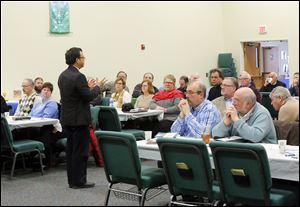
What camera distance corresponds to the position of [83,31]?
372 inches

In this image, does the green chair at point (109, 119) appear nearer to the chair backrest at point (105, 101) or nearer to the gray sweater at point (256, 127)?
the chair backrest at point (105, 101)

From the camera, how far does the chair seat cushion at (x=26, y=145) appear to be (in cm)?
546

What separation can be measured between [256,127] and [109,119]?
9.15ft

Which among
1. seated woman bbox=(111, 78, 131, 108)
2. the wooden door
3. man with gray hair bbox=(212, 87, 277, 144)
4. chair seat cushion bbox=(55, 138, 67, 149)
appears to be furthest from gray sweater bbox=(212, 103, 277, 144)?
the wooden door

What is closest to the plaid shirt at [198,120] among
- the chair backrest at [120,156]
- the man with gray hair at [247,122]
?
the man with gray hair at [247,122]

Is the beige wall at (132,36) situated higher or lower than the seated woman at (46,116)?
higher

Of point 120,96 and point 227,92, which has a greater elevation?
point 227,92

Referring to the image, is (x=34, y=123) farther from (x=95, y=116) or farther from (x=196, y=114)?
(x=196, y=114)

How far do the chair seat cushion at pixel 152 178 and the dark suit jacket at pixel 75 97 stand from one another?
1.22 metres

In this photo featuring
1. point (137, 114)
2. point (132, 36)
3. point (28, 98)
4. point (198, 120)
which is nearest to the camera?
point (198, 120)

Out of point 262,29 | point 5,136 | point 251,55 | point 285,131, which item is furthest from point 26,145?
point 251,55

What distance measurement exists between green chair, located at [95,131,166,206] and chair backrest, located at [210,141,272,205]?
24.0 inches

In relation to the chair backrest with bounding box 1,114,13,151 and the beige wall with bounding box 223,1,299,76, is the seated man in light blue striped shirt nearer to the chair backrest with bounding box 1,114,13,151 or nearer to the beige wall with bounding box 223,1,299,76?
the chair backrest with bounding box 1,114,13,151

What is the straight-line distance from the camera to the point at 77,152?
15.7 feet
